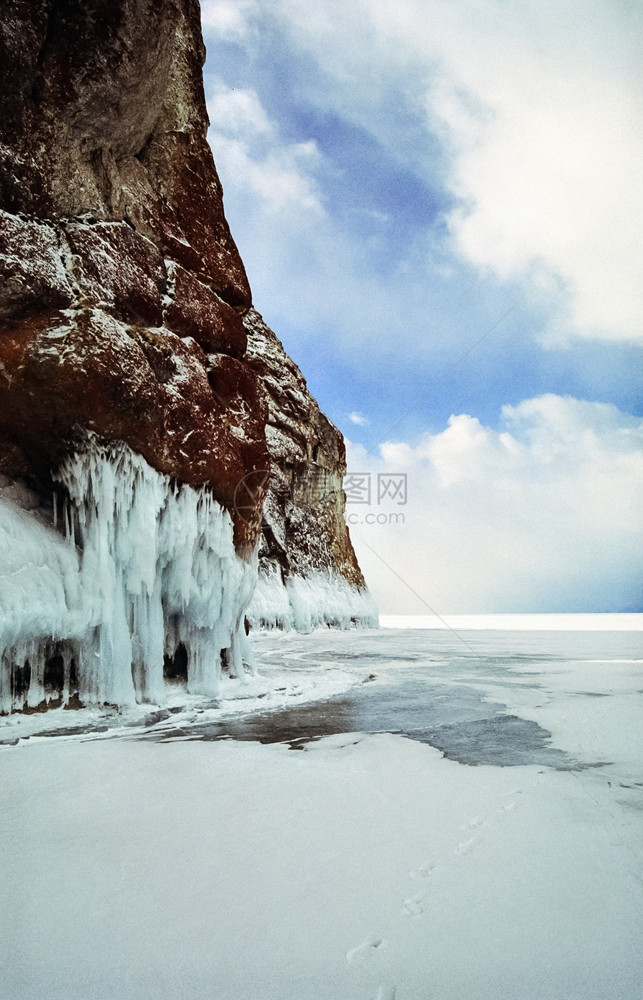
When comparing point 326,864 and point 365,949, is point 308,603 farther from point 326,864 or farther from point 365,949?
point 365,949

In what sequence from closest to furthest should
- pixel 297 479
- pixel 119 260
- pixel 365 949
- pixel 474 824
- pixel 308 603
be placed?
pixel 365 949 < pixel 474 824 < pixel 119 260 < pixel 308 603 < pixel 297 479

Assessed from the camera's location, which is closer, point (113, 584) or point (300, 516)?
point (113, 584)

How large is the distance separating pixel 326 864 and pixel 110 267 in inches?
239

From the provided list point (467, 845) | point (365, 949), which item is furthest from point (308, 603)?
point (365, 949)

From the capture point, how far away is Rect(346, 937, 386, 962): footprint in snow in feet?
4.75

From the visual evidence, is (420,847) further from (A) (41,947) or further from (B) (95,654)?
(B) (95,654)

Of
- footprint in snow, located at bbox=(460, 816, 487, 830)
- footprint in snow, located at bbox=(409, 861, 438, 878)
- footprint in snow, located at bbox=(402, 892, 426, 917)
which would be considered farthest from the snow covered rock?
footprint in snow, located at bbox=(402, 892, 426, 917)

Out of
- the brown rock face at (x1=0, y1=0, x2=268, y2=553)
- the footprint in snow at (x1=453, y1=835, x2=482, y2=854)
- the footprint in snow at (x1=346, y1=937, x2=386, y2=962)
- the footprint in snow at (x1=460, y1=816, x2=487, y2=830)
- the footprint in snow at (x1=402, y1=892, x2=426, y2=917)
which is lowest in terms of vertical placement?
the footprint in snow at (x1=460, y1=816, x2=487, y2=830)

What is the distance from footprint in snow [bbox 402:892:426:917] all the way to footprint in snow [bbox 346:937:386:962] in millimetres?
146

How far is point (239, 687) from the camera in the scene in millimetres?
6559

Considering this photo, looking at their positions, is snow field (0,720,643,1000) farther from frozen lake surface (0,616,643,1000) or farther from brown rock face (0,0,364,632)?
brown rock face (0,0,364,632)

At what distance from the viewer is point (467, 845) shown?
81.5 inches

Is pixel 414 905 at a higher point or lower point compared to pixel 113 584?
lower

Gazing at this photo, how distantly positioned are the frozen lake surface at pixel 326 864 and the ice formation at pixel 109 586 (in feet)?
4.12
